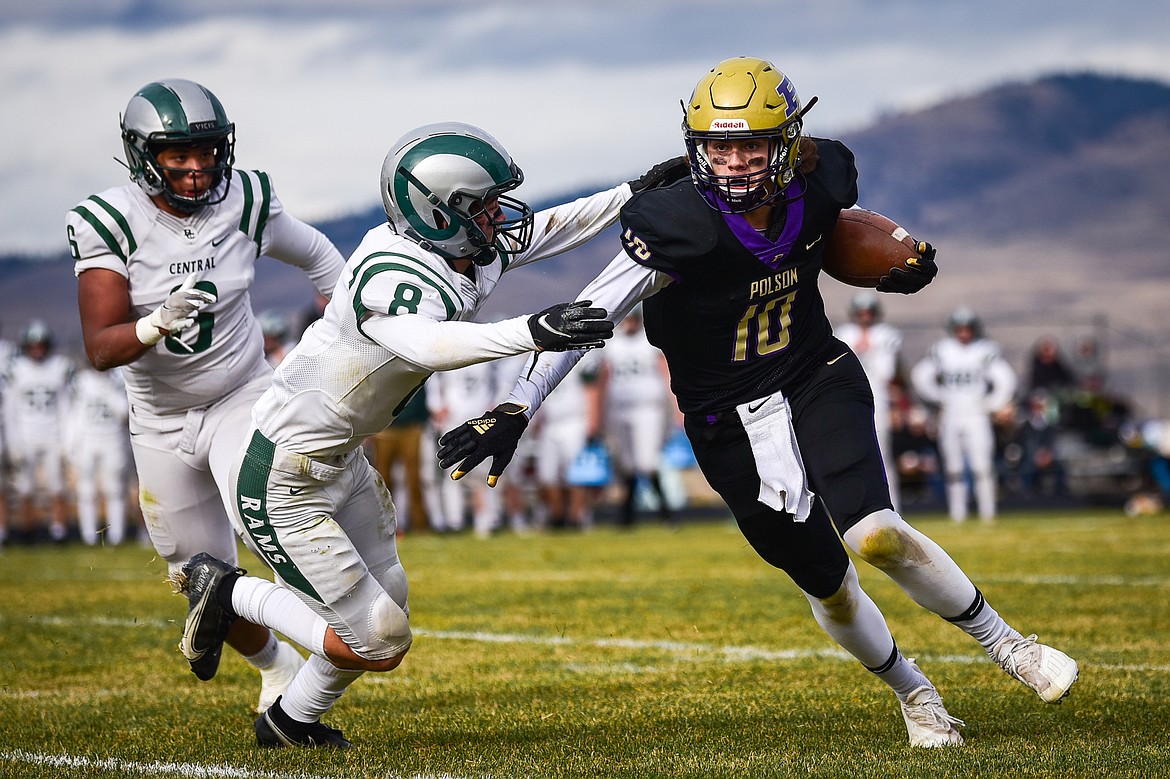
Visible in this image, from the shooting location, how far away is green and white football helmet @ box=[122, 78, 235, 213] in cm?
444

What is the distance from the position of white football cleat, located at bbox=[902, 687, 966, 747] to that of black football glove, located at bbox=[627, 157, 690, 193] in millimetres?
1588

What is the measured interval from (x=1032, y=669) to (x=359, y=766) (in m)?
1.73

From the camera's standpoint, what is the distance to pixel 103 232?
4.44m

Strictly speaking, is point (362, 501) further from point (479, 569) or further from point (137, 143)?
point (479, 569)

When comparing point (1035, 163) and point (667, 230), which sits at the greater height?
point (1035, 163)

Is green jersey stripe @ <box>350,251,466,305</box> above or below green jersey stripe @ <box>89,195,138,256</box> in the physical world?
below

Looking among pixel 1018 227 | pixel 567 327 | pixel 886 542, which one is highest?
pixel 567 327

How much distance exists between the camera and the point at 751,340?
3.91 meters

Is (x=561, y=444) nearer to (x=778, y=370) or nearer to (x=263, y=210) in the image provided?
(x=263, y=210)

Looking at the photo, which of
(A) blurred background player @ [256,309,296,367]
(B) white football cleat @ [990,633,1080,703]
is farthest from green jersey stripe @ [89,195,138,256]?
(A) blurred background player @ [256,309,296,367]

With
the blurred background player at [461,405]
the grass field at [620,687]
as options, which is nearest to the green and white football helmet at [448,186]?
the grass field at [620,687]

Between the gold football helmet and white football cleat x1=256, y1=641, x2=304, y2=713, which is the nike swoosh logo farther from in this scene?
the gold football helmet

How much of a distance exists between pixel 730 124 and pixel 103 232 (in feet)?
6.50

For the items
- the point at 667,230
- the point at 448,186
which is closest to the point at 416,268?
the point at 448,186
